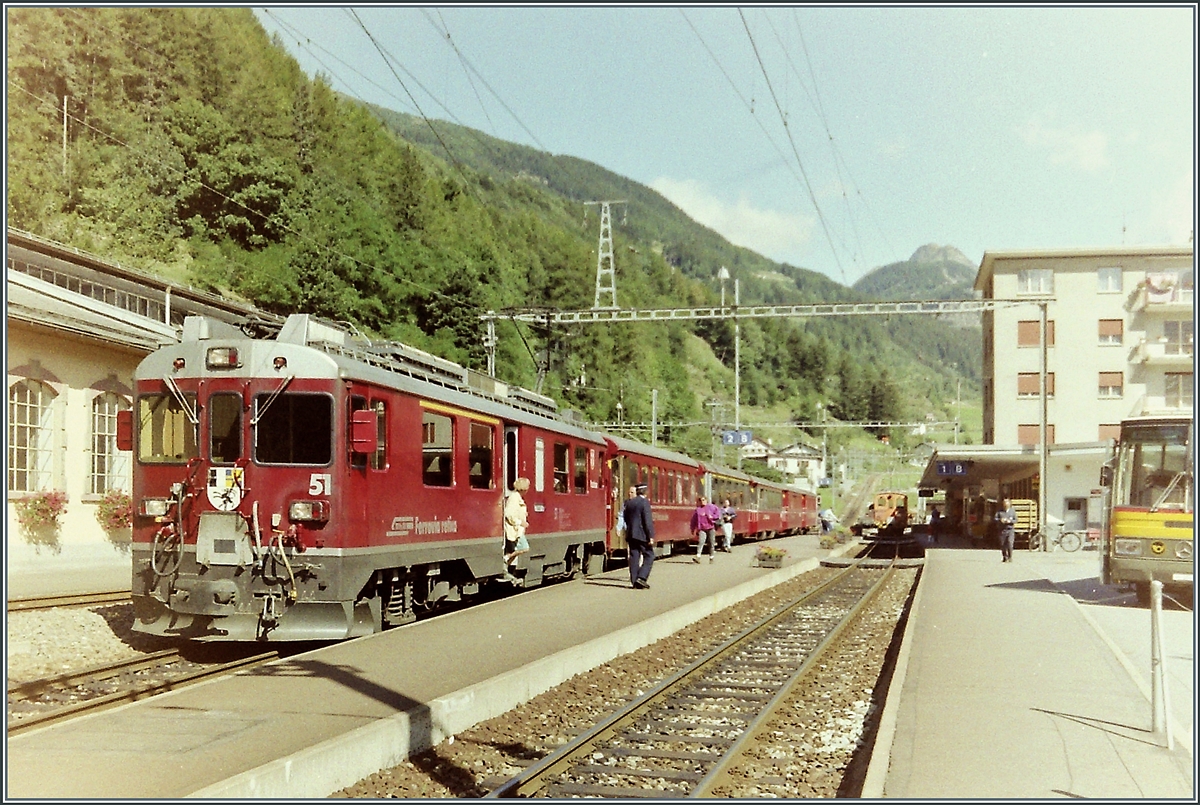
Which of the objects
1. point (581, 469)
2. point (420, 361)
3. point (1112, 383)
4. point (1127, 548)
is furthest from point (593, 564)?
point (1112, 383)

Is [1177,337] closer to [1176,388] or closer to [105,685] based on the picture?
[1176,388]

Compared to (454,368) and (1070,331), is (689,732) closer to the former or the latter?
(454,368)

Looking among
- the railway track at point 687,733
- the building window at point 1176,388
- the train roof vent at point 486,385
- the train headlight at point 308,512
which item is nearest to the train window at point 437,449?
the train roof vent at point 486,385

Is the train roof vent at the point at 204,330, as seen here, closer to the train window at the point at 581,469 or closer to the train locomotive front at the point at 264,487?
the train locomotive front at the point at 264,487

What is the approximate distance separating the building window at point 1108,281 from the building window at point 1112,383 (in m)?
4.33

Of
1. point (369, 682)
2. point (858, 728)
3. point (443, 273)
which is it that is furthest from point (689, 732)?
point (443, 273)

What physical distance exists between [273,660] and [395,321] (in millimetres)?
48657

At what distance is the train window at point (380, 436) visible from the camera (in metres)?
12.1

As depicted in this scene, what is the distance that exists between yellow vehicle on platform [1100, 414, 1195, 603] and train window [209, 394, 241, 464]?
1265 cm

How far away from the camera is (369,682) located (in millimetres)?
9477

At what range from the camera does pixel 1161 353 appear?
48.4 meters

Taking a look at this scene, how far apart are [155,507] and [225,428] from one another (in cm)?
103

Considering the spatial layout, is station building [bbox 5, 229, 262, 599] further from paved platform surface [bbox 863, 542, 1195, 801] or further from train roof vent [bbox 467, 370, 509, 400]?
paved platform surface [bbox 863, 542, 1195, 801]

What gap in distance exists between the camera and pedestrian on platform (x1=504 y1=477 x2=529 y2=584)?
641 inches
